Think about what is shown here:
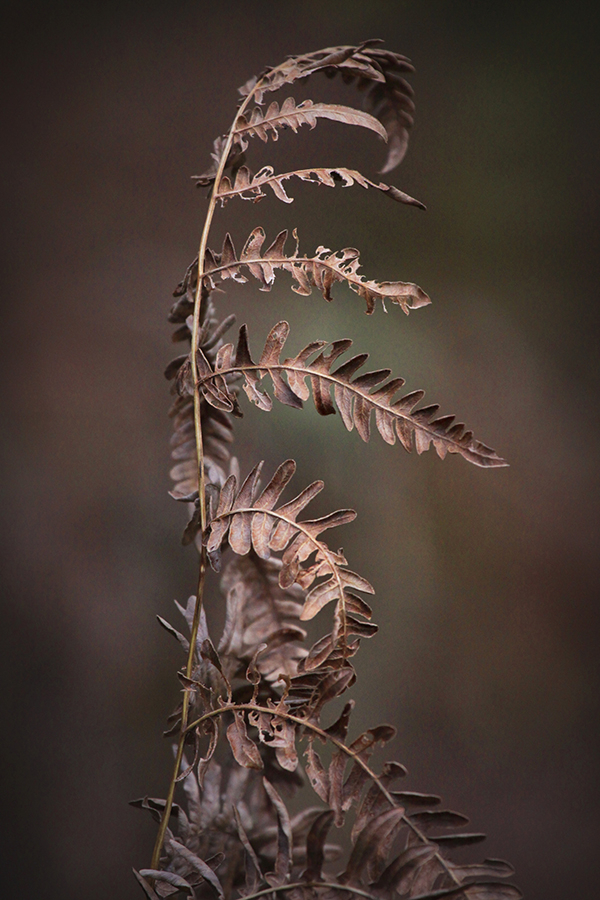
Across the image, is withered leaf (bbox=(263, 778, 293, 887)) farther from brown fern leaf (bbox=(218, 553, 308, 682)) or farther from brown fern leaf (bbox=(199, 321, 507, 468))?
brown fern leaf (bbox=(199, 321, 507, 468))

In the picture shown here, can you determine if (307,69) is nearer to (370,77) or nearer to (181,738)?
(370,77)

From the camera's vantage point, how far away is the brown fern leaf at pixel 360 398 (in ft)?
1.66

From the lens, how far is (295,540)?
522 mm

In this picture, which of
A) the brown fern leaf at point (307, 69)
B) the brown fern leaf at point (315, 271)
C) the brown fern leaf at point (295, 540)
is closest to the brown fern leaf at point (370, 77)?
the brown fern leaf at point (307, 69)

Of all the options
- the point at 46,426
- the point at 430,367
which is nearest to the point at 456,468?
the point at 430,367

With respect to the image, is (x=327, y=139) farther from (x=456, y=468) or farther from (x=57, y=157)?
(x=456, y=468)

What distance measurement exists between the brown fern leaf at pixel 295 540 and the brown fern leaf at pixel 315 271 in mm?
162

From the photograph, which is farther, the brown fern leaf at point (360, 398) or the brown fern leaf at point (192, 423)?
the brown fern leaf at point (192, 423)

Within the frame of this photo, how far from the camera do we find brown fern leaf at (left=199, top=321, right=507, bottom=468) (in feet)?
Result: 1.66

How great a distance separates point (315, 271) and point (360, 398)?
12 cm

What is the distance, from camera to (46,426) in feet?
3.00

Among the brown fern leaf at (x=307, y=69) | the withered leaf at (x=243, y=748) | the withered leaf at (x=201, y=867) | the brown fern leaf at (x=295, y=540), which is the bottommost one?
the withered leaf at (x=201, y=867)

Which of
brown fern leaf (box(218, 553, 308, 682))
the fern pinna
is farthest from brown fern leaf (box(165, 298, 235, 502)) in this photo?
brown fern leaf (box(218, 553, 308, 682))

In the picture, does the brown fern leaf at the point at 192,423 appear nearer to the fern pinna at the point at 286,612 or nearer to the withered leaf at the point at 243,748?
the fern pinna at the point at 286,612
